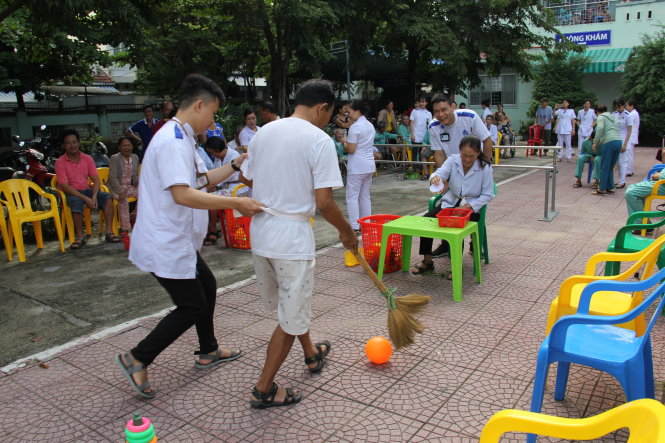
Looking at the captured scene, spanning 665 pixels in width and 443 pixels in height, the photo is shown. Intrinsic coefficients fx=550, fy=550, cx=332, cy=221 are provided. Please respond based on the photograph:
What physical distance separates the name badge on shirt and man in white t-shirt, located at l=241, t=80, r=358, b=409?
0.32 m

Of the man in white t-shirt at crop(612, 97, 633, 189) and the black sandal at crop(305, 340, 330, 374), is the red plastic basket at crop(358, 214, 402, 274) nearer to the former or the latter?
the black sandal at crop(305, 340, 330, 374)

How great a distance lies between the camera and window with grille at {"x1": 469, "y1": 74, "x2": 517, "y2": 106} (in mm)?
23722

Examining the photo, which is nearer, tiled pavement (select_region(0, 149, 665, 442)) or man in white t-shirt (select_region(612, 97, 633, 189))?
tiled pavement (select_region(0, 149, 665, 442))

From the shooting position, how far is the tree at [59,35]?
6.26 meters

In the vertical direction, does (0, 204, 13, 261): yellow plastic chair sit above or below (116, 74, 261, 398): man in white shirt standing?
below

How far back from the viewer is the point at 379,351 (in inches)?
138

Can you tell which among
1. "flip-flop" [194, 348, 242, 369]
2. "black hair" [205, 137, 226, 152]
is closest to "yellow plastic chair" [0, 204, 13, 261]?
"black hair" [205, 137, 226, 152]

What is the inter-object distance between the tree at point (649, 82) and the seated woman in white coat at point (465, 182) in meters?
16.1

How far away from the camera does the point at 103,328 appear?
434 cm

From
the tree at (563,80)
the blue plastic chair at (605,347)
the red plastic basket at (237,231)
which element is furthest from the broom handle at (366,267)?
the tree at (563,80)

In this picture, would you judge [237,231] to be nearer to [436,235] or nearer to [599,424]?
[436,235]

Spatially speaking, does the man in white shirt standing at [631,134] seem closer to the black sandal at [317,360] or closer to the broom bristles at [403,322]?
the broom bristles at [403,322]

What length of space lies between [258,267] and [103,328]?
1.93 meters

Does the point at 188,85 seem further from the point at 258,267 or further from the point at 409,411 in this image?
the point at 409,411
